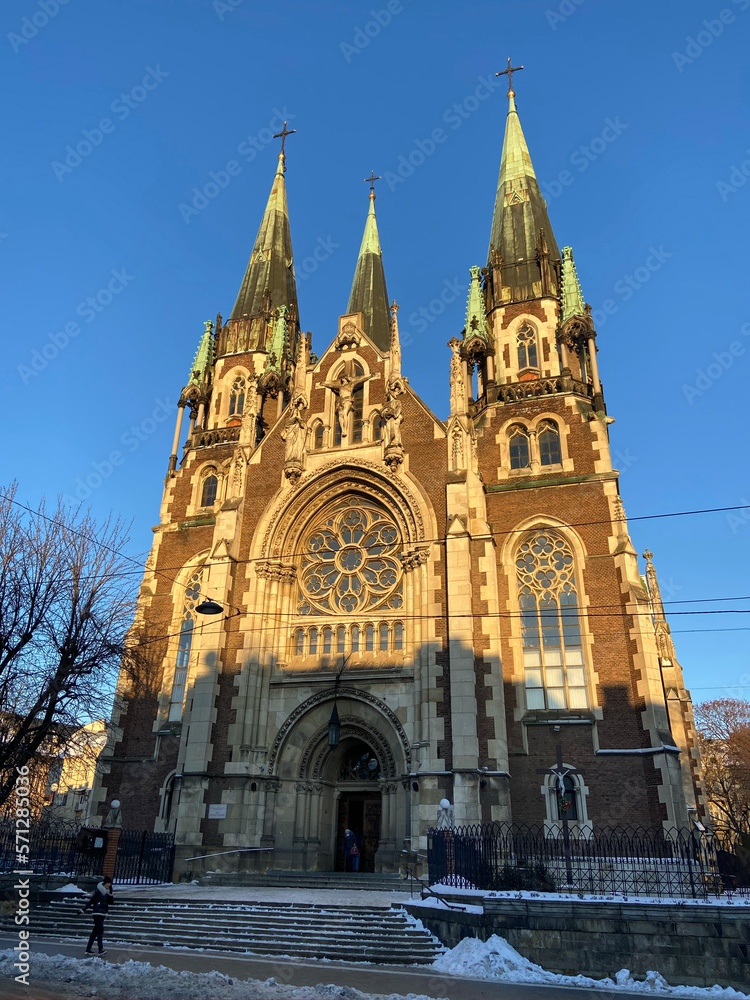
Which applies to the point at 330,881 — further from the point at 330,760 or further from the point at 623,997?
the point at 623,997

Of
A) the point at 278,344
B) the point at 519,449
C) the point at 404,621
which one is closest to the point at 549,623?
the point at 404,621

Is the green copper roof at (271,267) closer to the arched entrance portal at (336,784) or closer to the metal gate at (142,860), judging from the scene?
the arched entrance portal at (336,784)

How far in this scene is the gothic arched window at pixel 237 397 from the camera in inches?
1356

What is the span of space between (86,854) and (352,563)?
39.7 feet

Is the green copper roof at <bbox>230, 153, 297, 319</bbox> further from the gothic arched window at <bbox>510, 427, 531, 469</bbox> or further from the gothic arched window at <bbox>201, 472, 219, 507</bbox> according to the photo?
the gothic arched window at <bbox>510, 427, 531, 469</bbox>

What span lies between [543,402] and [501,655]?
1024 centimetres

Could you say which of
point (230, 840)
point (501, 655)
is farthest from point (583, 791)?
point (230, 840)

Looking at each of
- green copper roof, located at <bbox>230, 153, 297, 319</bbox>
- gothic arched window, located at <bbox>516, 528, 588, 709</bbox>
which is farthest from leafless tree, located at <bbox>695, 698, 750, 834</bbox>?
green copper roof, located at <bbox>230, 153, 297, 319</bbox>

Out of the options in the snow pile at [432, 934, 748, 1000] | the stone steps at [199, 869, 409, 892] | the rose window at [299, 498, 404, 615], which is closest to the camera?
the snow pile at [432, 934, 748, 1000]

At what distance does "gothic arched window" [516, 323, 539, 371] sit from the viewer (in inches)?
1179

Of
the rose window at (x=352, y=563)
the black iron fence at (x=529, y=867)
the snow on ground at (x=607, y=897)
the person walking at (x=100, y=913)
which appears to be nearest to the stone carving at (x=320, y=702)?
the rose window at (x=352, y=563)

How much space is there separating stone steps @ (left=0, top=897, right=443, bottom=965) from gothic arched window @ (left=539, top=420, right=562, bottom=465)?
1674 centimetres

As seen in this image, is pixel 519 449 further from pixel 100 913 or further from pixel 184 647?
pixel 100 913

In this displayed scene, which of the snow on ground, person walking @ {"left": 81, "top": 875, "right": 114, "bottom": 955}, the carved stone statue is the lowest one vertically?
person walking @ {"left": 81, "top": 875, "right": 114, "bottom": 955}
